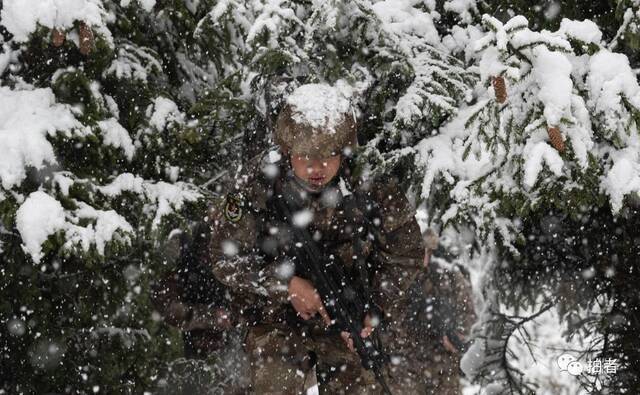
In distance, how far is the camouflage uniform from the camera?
4352 millimetres

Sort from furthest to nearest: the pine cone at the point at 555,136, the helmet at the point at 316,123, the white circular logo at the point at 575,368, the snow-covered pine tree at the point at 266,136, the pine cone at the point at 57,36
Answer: the white circular logo at the point at 575,368, the pine cone at the point at 57,36, the snow-covered pine tree at the point at 266,136, the helmet at the point at 316,123, the pine cone at the point at 555,136

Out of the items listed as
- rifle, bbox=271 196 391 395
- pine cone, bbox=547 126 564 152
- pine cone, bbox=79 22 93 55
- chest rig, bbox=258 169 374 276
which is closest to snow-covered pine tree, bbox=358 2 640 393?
pine cone, bbox=547 126 564 152

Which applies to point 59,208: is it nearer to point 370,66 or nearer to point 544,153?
point 370,66

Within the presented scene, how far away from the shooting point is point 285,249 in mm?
4504

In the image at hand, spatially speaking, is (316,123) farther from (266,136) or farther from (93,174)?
(93,174)

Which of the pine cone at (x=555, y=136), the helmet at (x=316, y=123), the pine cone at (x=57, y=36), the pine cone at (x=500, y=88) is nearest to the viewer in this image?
the pine cone at (x=500, y=88)

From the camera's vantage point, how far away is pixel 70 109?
17.9ft

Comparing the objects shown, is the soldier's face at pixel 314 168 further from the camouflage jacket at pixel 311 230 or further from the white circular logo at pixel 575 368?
the white circular logo at pixel 575 368

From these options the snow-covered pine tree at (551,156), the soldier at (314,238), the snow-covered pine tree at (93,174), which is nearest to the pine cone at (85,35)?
the snow-covered pine tree at (93,174)

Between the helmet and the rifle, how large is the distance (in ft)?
1.29

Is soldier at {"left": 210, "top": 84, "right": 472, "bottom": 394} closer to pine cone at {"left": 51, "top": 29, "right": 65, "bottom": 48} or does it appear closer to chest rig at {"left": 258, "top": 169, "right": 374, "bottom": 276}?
chest rig at {"left": 258, "top": 169, "right": 374, "bottom": 276}

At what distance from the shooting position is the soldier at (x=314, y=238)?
14.1 ft

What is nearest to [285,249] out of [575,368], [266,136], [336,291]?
[336,291]

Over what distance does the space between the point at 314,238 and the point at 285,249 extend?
205mm
